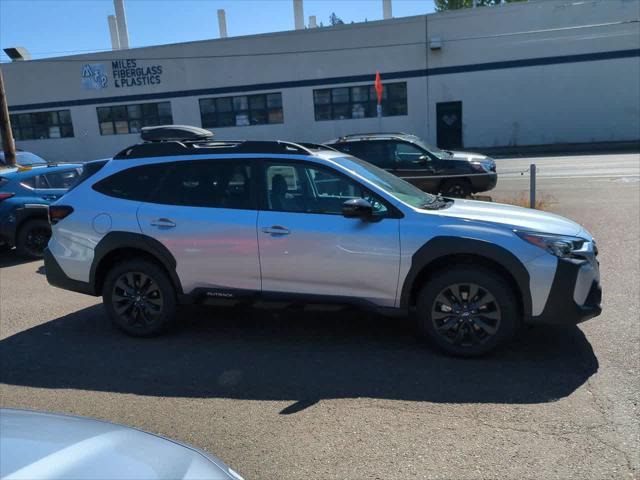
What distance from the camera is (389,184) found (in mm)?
5168

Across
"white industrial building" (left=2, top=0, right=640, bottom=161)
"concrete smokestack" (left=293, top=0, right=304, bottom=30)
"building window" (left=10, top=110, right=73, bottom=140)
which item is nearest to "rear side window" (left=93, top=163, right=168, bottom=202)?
"white industrial building" (left=2, top=0, right=640, bottom=161)

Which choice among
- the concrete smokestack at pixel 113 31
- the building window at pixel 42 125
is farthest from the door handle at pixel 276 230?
the concrete smokestack at pixel 113 31

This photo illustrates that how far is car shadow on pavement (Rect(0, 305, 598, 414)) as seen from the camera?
412 cm

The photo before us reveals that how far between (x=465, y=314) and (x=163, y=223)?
286cm

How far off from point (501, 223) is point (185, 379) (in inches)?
113

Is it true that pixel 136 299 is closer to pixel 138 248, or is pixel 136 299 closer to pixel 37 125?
pixel 138 248

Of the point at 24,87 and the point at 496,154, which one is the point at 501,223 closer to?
the point at 496,154

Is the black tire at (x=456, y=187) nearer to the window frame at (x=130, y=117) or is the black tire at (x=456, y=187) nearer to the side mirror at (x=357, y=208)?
the side mirror at (x=357, y=208)

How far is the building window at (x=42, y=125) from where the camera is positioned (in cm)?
3369

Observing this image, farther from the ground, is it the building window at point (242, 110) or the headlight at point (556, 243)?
the building window at point (242, 110)

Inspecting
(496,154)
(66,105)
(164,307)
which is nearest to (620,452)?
(164,307)

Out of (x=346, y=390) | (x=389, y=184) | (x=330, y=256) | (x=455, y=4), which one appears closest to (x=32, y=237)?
(x=330, y=256)

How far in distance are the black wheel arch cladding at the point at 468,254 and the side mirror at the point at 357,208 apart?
53 cm

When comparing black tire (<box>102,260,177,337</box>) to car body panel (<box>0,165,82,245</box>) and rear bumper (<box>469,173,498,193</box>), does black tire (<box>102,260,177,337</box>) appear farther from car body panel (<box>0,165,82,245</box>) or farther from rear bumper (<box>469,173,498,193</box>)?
rear bumper (<box>469,173,498,193</box>)
